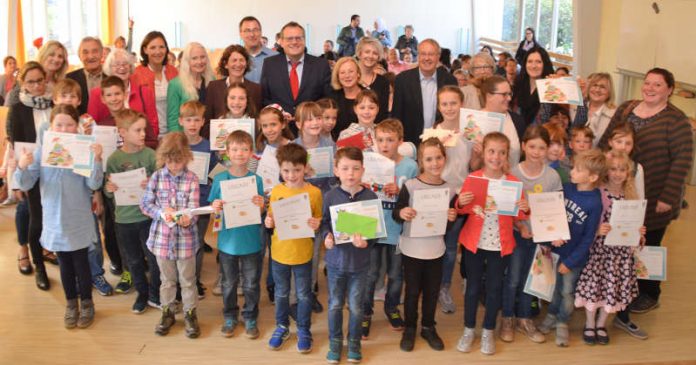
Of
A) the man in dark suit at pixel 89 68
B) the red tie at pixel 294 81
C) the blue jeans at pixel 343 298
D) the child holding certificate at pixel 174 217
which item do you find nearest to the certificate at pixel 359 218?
the blue jeans at pixel 343 298

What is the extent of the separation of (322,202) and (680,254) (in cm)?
382

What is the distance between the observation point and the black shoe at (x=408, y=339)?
145 inches

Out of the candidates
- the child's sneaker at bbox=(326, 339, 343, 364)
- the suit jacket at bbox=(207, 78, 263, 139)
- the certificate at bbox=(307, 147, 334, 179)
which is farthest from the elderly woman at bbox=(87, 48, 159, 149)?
the child's sneaker at bbox=(326, 339, 343, 364)

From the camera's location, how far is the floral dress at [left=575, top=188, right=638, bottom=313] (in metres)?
3.70

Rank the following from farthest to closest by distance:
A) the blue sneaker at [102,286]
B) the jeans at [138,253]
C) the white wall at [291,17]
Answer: the white wall at [291,17], the blue sneaker at [102,286], the jeans at [138,253]

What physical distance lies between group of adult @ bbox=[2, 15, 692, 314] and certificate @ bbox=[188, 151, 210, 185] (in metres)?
0.60

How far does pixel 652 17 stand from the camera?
7703 mm

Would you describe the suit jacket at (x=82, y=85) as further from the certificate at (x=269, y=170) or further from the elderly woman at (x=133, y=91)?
the certificate at (x=269, y=170)

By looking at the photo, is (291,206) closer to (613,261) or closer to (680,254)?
(613,261)

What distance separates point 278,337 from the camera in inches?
145

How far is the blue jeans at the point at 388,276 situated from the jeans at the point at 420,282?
0.67 ft

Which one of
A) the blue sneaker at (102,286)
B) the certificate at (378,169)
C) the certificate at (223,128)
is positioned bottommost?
the blue sneaker at (102,286)

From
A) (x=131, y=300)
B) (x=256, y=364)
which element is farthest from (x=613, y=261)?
(x=131, y=300)

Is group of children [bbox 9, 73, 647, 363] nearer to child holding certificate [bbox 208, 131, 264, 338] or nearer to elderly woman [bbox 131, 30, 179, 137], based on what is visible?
child holding certificate [bbox 208, 131, 264, 338]
